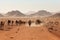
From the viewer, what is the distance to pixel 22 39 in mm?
18203

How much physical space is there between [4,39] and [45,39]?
13.4 ft

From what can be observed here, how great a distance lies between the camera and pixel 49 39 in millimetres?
18969

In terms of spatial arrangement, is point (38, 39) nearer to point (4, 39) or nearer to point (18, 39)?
point (18, 39)

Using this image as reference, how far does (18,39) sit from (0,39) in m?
1.78

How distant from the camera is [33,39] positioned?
18234mm

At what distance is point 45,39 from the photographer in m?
18.7

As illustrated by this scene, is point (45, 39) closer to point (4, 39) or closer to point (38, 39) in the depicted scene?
point (38, 39)

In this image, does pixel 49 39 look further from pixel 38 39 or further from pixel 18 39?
pixel 18 39

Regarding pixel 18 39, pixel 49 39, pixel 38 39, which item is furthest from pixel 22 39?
pixel 49 39

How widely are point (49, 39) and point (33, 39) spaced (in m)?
1.80

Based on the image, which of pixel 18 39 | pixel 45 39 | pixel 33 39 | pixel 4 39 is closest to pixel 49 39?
pixel 45 39

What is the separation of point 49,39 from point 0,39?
4.92m

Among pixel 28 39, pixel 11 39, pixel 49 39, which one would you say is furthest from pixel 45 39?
pixel 11 39

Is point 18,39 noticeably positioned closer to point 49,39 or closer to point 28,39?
point 28,39
